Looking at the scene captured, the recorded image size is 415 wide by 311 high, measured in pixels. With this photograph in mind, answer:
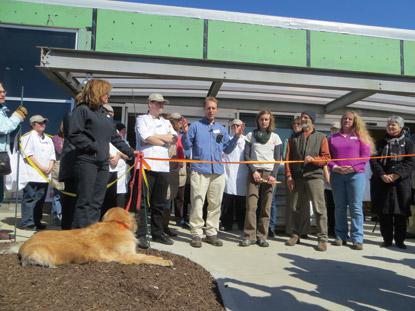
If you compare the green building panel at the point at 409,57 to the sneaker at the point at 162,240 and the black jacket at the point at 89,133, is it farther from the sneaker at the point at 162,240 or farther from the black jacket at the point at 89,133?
the black jacket at the point at 89,133

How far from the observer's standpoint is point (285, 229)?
648 cm

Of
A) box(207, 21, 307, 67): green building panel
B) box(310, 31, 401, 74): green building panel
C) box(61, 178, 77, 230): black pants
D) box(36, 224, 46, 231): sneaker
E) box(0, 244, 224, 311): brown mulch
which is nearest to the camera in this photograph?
box(0, 244, 224, 311): brown mulch

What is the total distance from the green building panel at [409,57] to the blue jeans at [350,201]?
5077 mm

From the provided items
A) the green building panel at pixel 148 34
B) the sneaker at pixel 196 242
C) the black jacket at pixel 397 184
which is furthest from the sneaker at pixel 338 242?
the green building panel at pixel 148 34

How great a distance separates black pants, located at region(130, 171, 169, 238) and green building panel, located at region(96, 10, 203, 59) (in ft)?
13.7

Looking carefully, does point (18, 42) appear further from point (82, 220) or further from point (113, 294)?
point (113, 294)

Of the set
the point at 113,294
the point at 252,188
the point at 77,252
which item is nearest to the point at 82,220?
the point at 77,252

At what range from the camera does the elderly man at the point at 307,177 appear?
18.2 ft

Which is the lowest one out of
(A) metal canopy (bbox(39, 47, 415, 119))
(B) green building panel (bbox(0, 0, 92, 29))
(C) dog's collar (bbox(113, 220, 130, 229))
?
(C) dog's collar (bbox(113, 220, 130, 229))

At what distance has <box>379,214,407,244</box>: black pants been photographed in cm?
578

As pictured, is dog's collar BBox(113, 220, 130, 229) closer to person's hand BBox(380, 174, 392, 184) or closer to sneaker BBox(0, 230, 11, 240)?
sneaker BBox(0, 230, 11, 240)

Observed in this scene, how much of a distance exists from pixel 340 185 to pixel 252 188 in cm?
137

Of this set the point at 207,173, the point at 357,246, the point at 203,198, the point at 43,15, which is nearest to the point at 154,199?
the point at 203,198

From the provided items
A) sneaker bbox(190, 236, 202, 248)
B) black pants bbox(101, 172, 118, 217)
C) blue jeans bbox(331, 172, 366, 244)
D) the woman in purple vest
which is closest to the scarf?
the woman in purple vest
